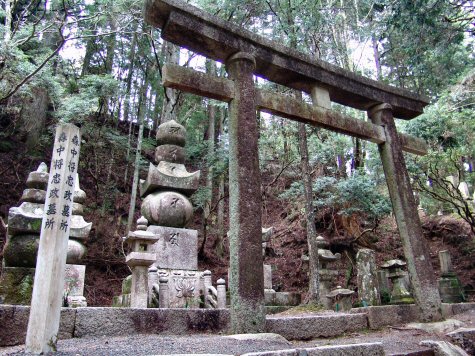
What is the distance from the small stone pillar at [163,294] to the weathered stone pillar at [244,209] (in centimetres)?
227

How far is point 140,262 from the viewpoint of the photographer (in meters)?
5.92

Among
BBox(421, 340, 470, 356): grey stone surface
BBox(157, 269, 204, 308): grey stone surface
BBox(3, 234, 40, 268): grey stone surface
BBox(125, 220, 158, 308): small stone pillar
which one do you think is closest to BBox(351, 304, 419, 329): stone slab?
BBox(421, 340, 470, 356): grey stone surface

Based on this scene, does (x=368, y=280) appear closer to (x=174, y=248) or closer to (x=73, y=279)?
(x=174, y=248)

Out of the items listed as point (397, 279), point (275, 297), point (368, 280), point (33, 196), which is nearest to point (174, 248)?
point (33, 196)

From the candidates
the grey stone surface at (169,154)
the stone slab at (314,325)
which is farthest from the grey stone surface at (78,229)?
the stone slab at (314,325)

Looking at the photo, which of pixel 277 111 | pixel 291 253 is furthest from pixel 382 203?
pixel 277 111

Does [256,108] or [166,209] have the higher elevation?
[256,108]

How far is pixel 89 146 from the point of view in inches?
655

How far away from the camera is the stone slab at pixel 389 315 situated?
539cm

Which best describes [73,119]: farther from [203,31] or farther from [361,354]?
[361,354]

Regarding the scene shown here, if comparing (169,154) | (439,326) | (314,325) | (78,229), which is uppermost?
(169,154)

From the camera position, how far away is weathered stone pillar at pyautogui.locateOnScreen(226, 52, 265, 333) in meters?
4.14

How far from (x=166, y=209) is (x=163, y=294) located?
167 cm

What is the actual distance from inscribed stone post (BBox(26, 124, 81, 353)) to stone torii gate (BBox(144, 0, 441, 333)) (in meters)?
1.60
